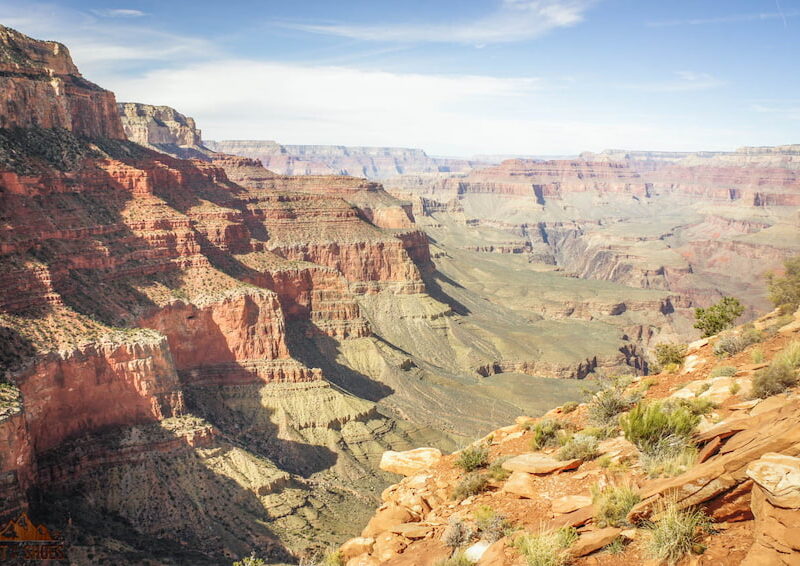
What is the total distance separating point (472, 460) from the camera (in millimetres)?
20250

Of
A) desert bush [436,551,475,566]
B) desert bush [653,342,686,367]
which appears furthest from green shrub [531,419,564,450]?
desert bush [653,342,686,367]

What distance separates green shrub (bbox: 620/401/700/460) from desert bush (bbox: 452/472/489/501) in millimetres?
4282

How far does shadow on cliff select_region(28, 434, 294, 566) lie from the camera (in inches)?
1524

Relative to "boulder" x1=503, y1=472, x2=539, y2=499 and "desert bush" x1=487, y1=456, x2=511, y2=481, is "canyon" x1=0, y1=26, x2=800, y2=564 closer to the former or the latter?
"desert bush" x1=487, y1=456, x2=511, y2=481

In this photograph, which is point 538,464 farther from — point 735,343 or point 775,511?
point 735,343

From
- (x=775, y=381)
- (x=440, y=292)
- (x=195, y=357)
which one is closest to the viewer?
(x=775, y=381)

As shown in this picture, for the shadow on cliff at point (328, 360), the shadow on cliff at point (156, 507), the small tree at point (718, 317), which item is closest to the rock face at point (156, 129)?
the shadow on cliff at point (328, 360)

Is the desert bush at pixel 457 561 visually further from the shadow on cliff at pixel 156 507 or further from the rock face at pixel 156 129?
the rock face at pixel 156 129

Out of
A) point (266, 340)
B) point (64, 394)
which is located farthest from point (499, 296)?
point (64, 394)

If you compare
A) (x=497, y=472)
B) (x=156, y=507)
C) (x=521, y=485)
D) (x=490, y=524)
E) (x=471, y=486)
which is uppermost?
(x=521, y=485)

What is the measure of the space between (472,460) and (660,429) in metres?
6.49

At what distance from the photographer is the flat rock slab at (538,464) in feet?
55.8

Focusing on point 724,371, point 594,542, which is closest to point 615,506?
point 594,542

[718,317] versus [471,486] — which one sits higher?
[718,317]
